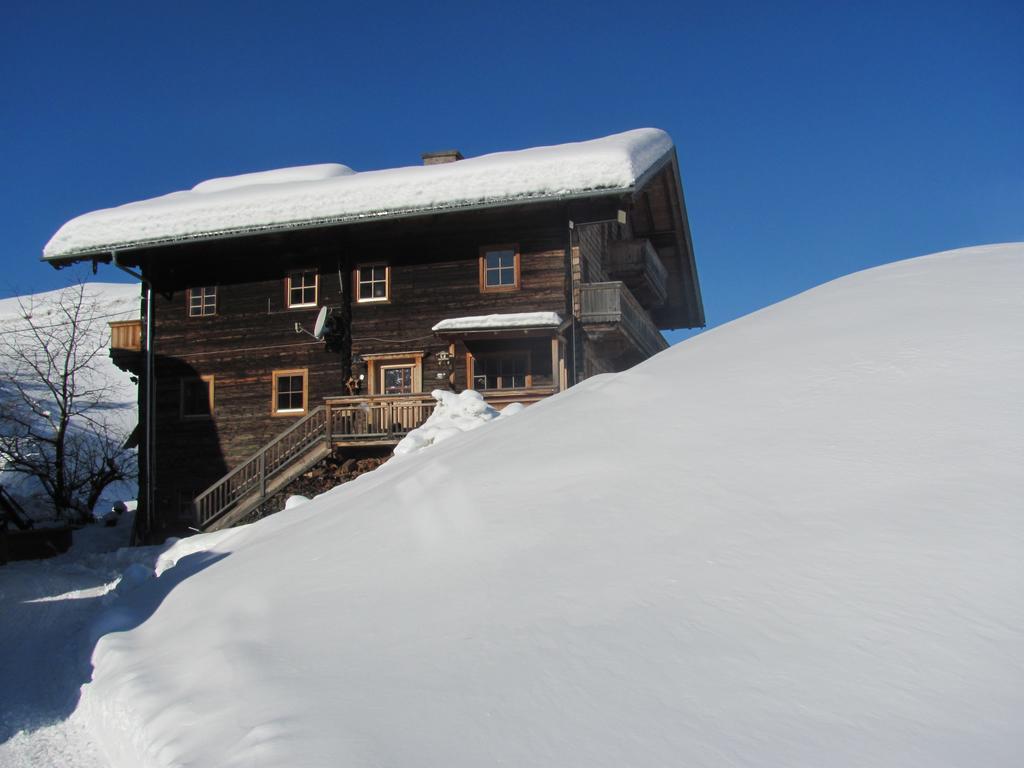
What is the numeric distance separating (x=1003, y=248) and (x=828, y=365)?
515cm

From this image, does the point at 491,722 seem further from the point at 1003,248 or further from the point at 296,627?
the point at 1003,248

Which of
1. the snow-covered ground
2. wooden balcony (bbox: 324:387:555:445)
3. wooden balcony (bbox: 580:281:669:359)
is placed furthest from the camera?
wooden balcony (bbox: 580:281:669:359)

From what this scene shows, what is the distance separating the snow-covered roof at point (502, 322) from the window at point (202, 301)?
233 inches

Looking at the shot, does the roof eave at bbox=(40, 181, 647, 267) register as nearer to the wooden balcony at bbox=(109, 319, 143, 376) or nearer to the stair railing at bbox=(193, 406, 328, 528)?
the wooden balcony at bbox=(109, 319, 143, 376)

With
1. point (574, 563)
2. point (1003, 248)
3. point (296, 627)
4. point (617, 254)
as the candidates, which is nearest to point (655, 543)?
point (574, 563)

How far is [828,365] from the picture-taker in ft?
26.1

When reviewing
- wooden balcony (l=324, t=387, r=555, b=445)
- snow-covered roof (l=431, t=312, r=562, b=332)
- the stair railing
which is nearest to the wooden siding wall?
snow-covered roof (l=431, t=312, r=562, b=332)

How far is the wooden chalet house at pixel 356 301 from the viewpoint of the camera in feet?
60.7

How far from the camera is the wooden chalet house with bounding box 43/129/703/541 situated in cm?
1850

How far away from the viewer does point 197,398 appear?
70.5ft

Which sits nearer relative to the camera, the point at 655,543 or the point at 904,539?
the point at 904,539

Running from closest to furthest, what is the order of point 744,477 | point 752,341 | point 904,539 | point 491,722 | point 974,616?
point 491,722 → point 974,616 → point 904,539 → point 744,477 → point 752,341

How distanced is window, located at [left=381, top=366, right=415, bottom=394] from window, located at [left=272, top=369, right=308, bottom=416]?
182 cm

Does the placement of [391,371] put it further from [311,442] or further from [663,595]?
[663,595]
